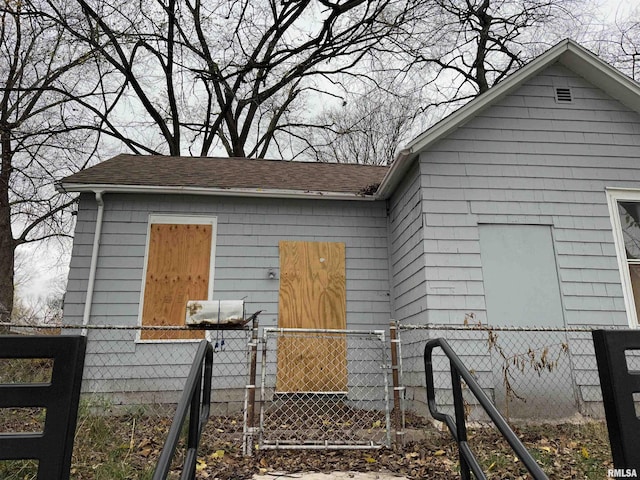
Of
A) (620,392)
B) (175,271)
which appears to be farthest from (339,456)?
(175,271)

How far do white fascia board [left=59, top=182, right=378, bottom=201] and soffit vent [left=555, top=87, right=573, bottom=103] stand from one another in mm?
2996

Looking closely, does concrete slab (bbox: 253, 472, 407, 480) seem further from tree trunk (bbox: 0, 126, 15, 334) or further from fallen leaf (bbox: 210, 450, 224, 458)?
tree trunk (bbox: 0, 126, 15, 334)

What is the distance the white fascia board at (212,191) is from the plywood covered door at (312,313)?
77 cm

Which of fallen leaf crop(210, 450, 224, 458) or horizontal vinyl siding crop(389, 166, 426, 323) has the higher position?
horizontal vinyl siding crop(389, 166, 426, 323)

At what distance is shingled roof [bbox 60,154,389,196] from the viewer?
7.04 meters

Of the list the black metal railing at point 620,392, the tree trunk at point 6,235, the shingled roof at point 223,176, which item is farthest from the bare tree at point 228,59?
the black metal railing at point 620,392

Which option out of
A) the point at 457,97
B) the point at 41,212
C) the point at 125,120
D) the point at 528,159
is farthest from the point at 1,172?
the point at 457,97

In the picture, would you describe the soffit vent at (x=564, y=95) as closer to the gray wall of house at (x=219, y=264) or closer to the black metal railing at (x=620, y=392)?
the gray wall of house at (x=219, y=264)

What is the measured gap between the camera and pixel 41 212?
12680 millimetres

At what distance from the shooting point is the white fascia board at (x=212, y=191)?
6863mm

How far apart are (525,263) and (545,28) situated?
1098cm

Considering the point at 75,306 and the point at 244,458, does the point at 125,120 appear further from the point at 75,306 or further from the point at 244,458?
the point at 244,458

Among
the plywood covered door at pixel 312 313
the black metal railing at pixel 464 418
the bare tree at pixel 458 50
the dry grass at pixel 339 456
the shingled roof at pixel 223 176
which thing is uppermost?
the bare tree at pixel 458 50

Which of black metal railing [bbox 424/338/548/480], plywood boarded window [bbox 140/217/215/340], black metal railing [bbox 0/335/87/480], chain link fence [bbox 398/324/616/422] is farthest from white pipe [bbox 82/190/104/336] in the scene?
black metal railing [bbox 0/335/87/480]
